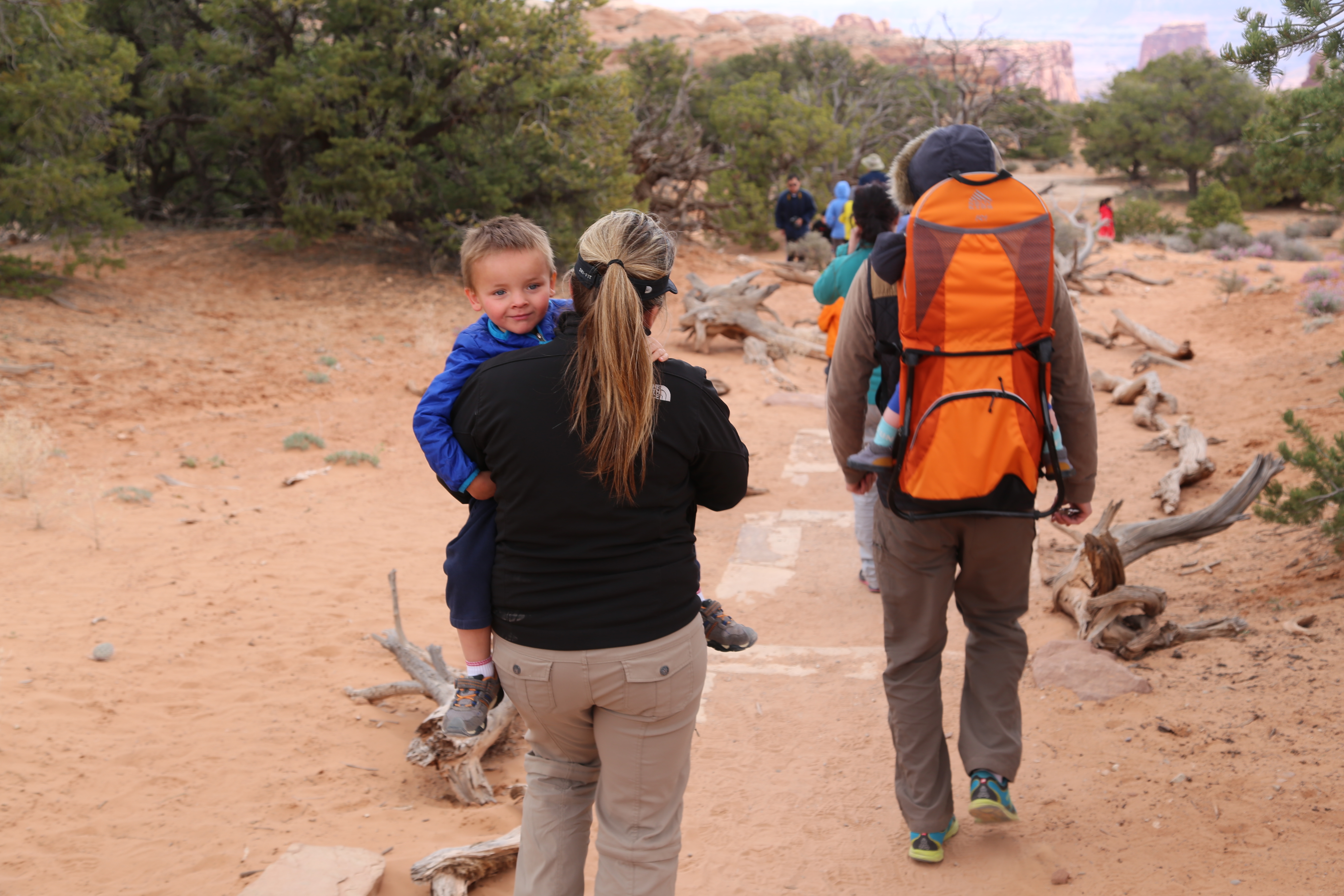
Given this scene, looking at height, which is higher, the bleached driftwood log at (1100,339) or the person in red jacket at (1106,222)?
the person in red jacket at (1106,222)

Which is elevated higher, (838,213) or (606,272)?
(838,213)

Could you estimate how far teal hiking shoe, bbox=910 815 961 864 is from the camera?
2.88 meters

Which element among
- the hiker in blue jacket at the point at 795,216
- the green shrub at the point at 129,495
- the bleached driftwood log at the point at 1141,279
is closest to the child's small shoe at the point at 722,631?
the green shrub at the point at 129,495

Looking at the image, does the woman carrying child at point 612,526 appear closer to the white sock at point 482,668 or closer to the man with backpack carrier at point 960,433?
the white sock at point 482,668

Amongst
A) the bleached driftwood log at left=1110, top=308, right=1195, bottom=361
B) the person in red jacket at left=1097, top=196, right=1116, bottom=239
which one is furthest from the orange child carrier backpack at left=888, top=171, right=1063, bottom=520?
the person in red jacket at left=1097, top=196, right=1116, bottom=239

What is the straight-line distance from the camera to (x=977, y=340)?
2.45 meters

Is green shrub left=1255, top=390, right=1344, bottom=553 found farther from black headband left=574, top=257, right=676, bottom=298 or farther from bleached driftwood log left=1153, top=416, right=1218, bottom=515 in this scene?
black headband left=574, top=257, right=676, bottom=298

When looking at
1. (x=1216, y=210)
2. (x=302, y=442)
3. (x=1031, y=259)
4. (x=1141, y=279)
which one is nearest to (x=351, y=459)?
(x=302, y=442)

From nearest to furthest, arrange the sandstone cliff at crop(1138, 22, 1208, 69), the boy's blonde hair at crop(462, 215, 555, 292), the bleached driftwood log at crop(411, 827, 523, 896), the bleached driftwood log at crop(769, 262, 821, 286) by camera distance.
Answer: the boy's blonde hair at crop(462, 215, 555, 292), the bleached driftwood log at crop(411, 827, 523, 896), the bleached driftwood log at crop(769, 262, 821, 286), the sandstone cliff at crop(1138, 22, 1208, 69)

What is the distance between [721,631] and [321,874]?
1.46 meters

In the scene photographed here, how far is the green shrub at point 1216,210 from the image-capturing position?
22.4 m

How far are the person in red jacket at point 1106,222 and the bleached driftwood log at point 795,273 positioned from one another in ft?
21.7

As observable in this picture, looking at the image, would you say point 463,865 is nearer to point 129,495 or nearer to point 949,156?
point 949,156

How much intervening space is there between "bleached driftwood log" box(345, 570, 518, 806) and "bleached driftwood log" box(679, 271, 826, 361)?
7.58 meters
